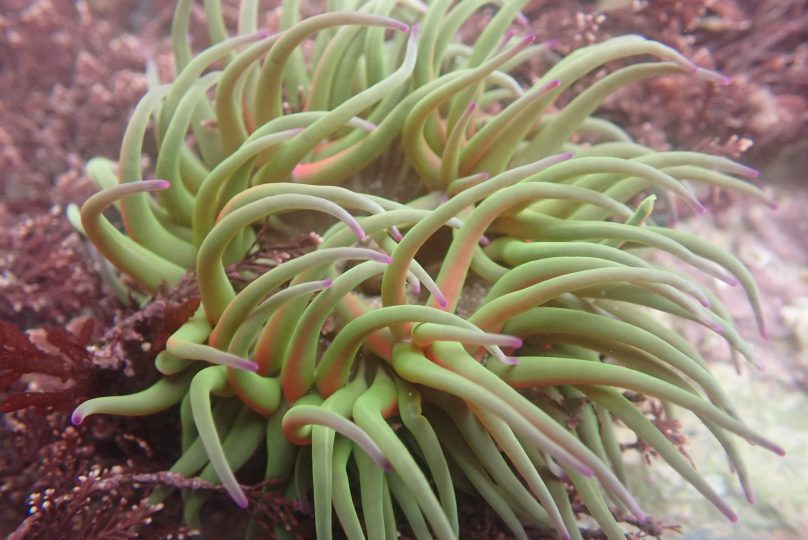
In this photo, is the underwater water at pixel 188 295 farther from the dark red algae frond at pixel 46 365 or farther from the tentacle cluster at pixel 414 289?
the tentacle cluster at pixel 414 289

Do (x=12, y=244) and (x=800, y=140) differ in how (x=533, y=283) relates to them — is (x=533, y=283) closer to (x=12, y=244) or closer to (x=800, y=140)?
(x=12, y=244)

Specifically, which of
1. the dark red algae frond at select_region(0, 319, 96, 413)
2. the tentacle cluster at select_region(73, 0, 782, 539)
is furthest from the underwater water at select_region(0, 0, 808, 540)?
the tentacle cluster at select_region(73, 0, 782, 539)

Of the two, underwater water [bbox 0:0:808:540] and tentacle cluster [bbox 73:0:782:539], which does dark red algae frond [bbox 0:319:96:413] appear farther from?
tentacle cluster [bbox 73:0:782:539]

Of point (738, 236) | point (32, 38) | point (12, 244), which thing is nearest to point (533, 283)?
point (738, 236)

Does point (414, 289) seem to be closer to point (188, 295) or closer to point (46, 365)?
point (188, 295)

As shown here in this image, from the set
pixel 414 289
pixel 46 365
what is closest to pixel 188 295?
pixel 46 365

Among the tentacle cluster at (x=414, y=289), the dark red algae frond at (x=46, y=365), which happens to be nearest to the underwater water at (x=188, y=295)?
the dark red algae frond at (x=46, y=365)
